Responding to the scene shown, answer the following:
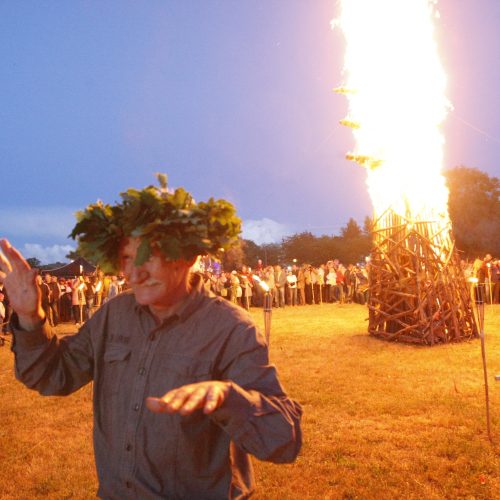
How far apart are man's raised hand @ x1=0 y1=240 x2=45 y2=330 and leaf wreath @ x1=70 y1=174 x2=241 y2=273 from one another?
1.01ft

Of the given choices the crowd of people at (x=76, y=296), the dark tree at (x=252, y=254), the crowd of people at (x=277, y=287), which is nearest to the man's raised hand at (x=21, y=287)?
the crowd of people at (x=76, y=296)

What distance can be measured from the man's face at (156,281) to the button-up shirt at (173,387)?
0.09 meters

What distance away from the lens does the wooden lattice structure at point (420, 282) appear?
41.7 feet

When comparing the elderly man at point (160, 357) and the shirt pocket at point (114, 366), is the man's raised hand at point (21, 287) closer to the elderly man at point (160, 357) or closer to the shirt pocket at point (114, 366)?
the elderly man at point (160, 357)

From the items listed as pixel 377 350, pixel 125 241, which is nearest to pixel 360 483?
pixel 125 241

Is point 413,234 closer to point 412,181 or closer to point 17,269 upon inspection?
point 412,181

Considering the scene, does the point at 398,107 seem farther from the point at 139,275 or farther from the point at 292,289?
the point at 292,289

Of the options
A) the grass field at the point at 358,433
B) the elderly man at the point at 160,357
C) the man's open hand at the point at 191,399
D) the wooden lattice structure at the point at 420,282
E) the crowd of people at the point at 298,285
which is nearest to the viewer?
the man's open hand at the point at 191,399

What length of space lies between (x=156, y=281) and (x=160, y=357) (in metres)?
0.37

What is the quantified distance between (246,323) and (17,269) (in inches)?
48.4

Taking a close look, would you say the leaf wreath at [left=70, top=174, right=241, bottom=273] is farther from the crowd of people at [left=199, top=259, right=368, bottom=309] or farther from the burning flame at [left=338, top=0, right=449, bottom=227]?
the crowd of people at [left=199, top=259, right=368, bottom=309]

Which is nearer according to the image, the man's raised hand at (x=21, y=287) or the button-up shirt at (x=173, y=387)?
the button-up shirt at (x=173, y=387)

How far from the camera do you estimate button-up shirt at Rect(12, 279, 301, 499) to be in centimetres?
220

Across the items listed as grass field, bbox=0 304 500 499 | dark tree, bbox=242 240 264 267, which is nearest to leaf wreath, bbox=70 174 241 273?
grass field, bbox=0 304 500 499
